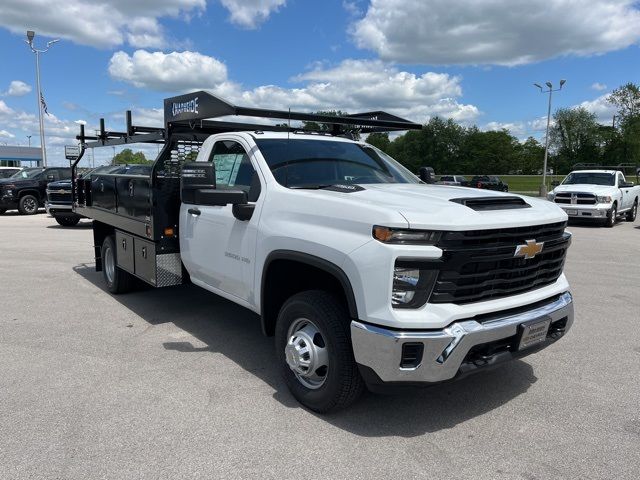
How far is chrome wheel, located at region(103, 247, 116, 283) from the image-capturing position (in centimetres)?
703

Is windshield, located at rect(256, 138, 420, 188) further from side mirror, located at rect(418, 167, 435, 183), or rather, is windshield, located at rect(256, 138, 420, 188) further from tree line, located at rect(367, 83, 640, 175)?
tree line, located at rect(367, 83, 640, 175)

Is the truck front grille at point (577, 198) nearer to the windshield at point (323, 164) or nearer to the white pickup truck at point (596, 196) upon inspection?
the white pickup truck at point (596, 196)

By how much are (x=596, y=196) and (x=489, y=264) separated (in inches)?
578

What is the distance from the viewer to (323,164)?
4574 mm

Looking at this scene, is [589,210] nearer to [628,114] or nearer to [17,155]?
A: [628,114]

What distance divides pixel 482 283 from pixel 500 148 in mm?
118758

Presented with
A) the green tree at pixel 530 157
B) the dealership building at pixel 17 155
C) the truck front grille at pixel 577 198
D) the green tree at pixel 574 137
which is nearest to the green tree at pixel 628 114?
the green tree at pixel 574 137

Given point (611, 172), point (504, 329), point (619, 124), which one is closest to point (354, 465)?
point (504, 329)

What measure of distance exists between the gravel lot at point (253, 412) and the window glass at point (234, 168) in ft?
5.10

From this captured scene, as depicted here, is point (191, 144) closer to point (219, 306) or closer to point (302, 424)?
point (219, 306)

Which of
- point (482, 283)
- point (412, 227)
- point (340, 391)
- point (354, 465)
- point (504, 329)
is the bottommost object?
point (354, 465)

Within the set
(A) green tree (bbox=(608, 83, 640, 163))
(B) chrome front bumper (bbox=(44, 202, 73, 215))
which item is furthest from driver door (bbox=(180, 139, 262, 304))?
(A) green tree (bbox=(608, 83, 640, 163))

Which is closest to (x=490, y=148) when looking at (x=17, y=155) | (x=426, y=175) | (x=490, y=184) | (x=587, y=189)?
(x=490, y=184)

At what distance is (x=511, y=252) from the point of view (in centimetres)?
334
